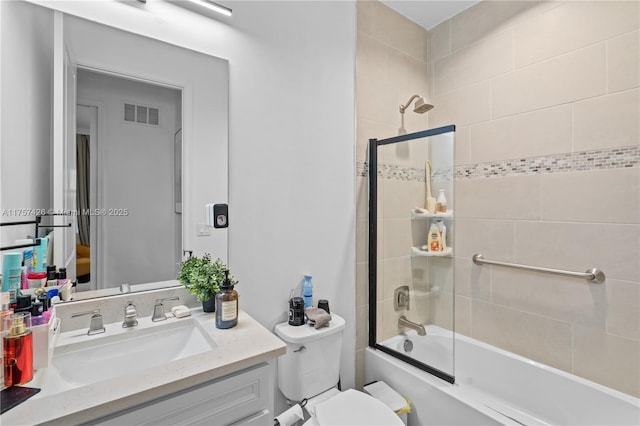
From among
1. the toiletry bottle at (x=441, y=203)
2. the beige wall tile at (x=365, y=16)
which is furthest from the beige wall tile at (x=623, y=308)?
the beige wall tile at (x=365, y=16)

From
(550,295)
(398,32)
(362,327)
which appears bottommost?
(362,327)

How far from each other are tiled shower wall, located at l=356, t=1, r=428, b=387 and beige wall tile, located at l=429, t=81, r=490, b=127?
360 millimetres

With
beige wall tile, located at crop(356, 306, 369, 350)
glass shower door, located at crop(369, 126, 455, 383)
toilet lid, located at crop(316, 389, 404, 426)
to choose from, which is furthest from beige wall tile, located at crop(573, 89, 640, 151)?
toilet lid, located at crop(316, 389, 404, 426)

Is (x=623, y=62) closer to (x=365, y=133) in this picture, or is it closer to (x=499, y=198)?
(x=499, y=198)

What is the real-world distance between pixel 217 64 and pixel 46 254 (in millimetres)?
976

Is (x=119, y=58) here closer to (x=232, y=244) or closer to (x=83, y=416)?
(x=232, y=244)

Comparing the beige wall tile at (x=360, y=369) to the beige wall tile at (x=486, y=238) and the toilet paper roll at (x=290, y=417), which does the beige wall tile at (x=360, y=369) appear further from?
→ the beige wall tile at (x=486, y=238)

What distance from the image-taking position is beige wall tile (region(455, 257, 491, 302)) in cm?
195

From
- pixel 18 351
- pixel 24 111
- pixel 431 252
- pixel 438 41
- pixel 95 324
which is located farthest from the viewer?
pixel 438 41

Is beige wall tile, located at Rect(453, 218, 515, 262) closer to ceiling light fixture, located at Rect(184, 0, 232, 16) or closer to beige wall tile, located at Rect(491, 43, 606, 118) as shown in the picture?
beige wall tile, located at Rect(491, 43, 606, 118)

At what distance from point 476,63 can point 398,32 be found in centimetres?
54

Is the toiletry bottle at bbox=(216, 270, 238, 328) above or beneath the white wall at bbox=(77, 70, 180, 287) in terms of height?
beneath

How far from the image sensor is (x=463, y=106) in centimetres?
207

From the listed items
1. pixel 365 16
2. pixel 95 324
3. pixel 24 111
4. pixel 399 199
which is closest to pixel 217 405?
pixel 95 324
